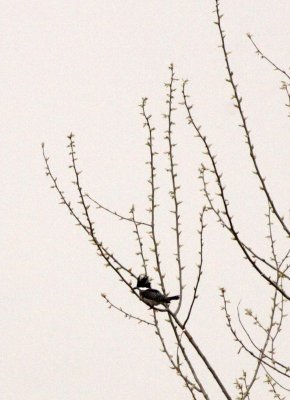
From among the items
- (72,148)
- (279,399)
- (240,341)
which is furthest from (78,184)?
(279,399)

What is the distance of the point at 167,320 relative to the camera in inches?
193

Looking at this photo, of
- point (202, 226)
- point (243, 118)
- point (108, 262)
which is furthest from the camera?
point (202, 226)

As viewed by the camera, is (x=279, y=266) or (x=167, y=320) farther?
(x=279, y=266)

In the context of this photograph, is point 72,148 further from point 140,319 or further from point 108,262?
point 140,319

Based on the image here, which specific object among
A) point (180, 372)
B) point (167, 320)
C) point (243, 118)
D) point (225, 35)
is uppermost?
point (225, 35)

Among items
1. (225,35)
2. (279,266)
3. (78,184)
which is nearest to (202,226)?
(279,266)

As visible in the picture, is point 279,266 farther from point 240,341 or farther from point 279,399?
point 279,399

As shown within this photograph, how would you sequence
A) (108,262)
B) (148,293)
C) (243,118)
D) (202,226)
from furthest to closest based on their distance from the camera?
(148,293) → (202,226) → (108,262) → (243,118)

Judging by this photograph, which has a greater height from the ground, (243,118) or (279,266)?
(243,118)

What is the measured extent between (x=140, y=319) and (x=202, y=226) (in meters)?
1.12

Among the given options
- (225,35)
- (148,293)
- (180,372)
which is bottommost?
(180,372)

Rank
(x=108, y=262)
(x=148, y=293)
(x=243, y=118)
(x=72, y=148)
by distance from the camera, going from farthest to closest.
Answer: (x=148, y=293) → (x=72, y=148) → (x=108, y=262) → (x=243, y=118)

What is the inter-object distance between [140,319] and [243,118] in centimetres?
218

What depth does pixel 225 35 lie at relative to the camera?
4875 mm
